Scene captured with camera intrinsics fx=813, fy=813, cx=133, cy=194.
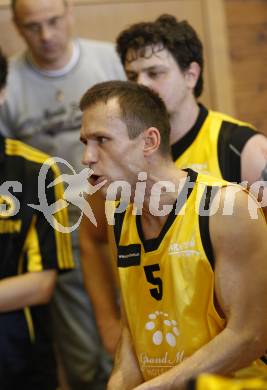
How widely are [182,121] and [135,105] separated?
0.53m

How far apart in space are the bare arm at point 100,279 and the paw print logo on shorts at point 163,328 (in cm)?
67

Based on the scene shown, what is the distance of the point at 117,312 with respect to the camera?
2791 millimetres

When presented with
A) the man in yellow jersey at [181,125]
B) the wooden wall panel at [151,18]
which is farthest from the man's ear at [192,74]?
the wooden wall panel at [151,18]

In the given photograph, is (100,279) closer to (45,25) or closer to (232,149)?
(232,149)

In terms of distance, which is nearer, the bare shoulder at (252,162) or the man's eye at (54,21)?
the bare shoulder at (252,162)

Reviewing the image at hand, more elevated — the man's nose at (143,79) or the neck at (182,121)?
the man's nose at (143,79)

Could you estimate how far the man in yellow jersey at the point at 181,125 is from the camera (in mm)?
2453

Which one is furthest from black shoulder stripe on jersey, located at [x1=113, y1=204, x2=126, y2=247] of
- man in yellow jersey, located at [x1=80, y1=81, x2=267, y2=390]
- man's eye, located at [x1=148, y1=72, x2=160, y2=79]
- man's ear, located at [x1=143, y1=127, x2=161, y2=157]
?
man's eye, located at [x1=148, y1=72, x2=160, y2=79]

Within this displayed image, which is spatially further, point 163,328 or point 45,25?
point 45,25

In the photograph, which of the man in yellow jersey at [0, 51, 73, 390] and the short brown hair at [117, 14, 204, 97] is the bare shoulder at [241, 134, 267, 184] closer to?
the short brown hair at [117, 14, 204, 97]

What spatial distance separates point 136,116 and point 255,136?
0.58m

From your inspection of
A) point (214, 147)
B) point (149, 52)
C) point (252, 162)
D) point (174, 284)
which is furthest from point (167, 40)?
point (174, 284)

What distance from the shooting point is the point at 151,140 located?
2.05m

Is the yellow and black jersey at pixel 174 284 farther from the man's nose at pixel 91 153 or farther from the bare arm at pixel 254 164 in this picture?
the bare arm at pixel 254 164
